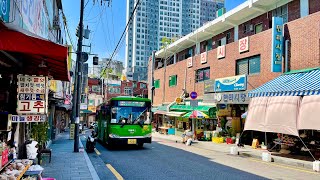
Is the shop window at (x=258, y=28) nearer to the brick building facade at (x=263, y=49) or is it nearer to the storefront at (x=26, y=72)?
the brick building facade at (x=263, y=49)

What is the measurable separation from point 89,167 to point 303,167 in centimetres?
885

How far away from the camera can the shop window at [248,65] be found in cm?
2184

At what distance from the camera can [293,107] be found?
14.4m

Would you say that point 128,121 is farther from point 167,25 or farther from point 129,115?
point 167,25

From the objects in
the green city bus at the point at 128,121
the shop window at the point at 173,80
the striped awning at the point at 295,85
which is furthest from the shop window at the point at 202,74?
the green city bus at the point at 128,121

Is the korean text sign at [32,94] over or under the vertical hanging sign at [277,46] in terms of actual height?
under

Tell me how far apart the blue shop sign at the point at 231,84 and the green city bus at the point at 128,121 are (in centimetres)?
778

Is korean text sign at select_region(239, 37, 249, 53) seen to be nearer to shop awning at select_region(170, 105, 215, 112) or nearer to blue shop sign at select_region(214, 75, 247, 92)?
blue shop sign at select_region(214, 75, 247, 92)

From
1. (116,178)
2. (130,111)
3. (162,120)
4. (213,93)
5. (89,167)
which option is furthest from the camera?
(162,120)

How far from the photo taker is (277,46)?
1883cm

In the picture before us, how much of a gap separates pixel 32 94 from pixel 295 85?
41.0 ft

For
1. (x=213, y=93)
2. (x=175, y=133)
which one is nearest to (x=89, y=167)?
(x=213, y=93)

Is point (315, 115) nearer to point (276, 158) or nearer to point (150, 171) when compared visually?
point (276, 158)

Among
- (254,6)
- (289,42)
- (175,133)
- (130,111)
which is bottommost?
(175,133)
